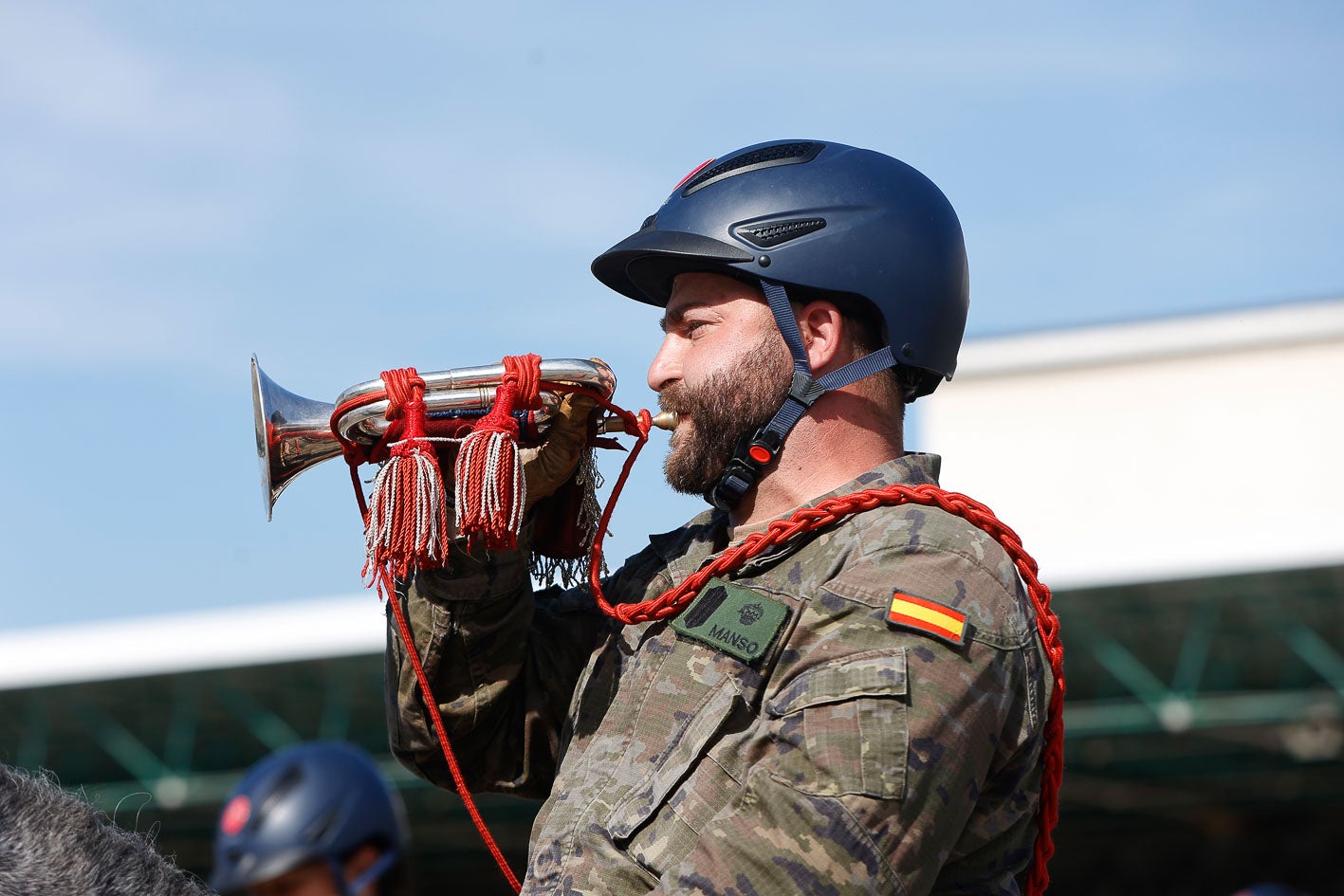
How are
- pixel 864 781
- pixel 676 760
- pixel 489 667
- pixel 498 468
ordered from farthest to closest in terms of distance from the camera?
pixel 489 667 → pixel 498 468 → pixel 676 760 → pixel 864 781

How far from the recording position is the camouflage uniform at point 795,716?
267cm

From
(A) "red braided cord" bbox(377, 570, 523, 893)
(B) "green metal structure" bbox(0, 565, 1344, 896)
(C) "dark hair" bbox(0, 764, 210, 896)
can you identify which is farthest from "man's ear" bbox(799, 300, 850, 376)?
(B) "green metal structure" bbox(0, 565, 1344, 896)

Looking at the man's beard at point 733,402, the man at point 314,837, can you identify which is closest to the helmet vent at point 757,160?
the man's beard at point 733,402

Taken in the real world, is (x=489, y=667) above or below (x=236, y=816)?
above

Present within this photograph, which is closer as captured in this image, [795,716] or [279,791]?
[795,716]

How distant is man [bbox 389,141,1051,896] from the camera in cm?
271

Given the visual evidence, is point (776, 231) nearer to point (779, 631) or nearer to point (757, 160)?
point (757, 160)

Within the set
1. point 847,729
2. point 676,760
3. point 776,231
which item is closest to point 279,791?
point 676,760

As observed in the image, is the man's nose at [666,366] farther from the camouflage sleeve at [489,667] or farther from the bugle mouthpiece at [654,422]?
the camouflage sleeve at [489,667]

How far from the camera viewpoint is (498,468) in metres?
→ 3.35

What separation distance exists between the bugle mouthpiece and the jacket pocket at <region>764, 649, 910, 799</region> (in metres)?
0.93

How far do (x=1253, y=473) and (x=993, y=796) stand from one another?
17.0m

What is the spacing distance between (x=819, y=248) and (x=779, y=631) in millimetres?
925

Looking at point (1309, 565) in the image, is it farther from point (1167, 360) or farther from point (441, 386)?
point (441, 386)
